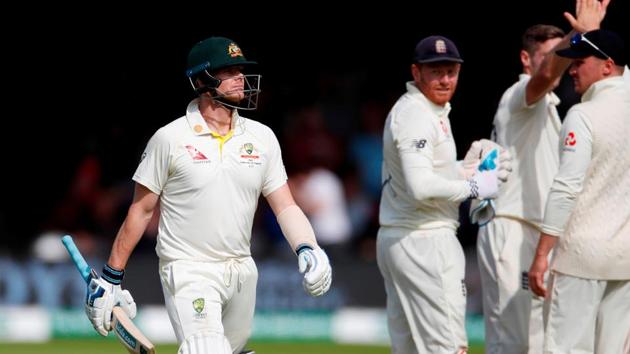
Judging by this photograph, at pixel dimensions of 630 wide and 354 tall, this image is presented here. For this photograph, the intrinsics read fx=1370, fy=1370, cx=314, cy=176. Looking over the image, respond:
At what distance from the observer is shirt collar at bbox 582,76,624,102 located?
19.8 ft

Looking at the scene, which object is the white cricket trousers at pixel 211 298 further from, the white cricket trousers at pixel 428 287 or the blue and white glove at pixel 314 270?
the white cricket trousers at pixel 428 287

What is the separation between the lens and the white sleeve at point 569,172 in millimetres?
5891

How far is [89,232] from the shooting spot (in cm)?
1128

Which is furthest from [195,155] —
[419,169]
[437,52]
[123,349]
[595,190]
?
[123,349]

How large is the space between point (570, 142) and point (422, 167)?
0.68 metres

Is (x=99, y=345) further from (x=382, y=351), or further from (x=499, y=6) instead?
(x=499, y=6)

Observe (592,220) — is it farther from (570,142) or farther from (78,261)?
(78,261)

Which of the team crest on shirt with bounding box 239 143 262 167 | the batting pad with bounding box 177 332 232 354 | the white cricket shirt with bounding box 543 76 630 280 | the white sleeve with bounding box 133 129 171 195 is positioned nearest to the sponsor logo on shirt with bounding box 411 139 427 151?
the white cricket shirt with bounding box 543 76 630 280

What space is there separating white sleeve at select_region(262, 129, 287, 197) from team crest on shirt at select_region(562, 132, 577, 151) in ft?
4.05

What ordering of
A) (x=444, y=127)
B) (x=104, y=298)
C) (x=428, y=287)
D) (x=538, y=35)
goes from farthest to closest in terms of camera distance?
1. (x=538, y=35)
2. (x=444, y=127)
3. (x=428, y=287)
4. (x=104, y=298)

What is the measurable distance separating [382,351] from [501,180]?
3671 mm

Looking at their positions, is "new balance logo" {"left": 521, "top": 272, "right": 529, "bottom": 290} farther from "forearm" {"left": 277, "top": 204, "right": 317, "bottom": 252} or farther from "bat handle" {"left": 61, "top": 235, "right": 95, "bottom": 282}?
"bat handle" {"left": 61, "top": 235, "right": 95, "bottom": 282}

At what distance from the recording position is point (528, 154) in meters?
6.75

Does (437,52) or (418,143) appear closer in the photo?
(418,143)
